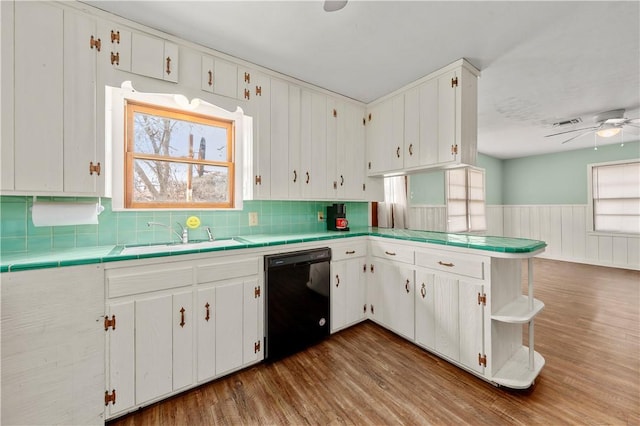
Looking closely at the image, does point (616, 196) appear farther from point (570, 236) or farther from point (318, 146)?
point (318, 146)

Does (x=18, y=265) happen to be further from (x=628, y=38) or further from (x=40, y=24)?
(x=628, y=38)

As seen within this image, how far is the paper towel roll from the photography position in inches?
61.1

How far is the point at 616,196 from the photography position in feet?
17.5

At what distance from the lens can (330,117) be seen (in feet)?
9.41

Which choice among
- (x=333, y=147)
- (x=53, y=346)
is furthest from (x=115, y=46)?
(x=333, y=147)

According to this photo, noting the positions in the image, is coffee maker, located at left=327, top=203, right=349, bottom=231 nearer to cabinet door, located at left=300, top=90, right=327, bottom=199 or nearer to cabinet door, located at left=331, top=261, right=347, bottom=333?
cabinet door, located at left=300, top=90, right=327, bottom=199

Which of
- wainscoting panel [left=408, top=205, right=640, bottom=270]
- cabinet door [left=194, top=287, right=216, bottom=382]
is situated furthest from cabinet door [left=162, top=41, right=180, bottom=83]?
wainscoting panel [left=408, top=205, right=640, bottom=270]

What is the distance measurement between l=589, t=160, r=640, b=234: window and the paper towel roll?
27.8 feet

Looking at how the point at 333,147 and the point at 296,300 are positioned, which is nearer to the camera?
the point at 296,300

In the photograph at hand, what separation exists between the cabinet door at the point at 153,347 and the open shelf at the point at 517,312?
7.28 ft

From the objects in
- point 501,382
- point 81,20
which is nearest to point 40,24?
point 81,20

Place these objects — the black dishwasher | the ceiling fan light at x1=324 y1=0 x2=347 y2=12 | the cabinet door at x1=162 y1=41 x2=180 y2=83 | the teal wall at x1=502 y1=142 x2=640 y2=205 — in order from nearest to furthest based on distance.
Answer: the ceiling fan light at x1=324 y1=0 x2=347 y2=12
the cabinet door at x1=162 y1=41 x2=180 y2=83
the black dishwasher
the teal wall at x1=502 y1=142 x2=640 y2=205

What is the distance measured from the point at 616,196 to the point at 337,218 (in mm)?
6524

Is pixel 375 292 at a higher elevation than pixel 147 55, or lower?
lower
